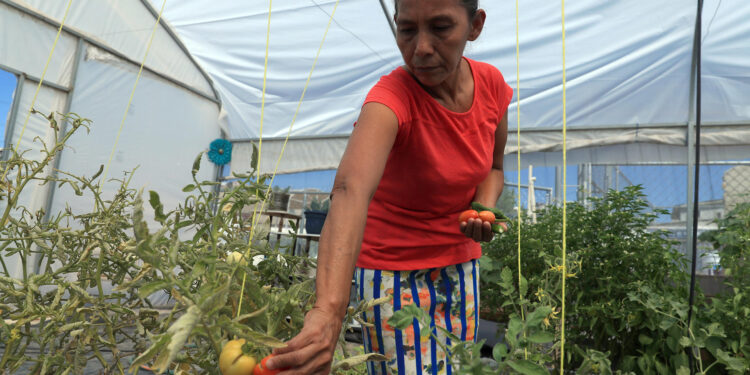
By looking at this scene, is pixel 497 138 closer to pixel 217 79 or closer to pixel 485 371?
pixel 485 371

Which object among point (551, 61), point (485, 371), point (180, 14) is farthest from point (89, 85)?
point (485, 371)

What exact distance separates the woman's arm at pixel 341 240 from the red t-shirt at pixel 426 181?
0.09 m

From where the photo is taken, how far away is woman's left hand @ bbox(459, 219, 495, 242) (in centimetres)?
73

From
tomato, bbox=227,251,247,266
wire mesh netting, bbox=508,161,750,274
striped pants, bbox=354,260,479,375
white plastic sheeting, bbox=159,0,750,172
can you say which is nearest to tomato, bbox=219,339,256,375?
tomato, bbox=227,251,247,266

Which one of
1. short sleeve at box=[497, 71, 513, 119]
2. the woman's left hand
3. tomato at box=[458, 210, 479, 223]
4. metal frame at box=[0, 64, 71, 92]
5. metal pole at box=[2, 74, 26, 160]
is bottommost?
the woman's left hand

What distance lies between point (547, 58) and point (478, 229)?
126 inches

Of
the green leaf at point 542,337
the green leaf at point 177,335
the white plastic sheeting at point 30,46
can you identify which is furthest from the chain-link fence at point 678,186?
the white plastic sheeting at point 30,46

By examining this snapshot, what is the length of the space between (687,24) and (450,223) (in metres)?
3.14

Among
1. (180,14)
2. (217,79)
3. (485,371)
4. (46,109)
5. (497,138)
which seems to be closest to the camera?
(485,371)

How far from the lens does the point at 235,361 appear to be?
0.44 m

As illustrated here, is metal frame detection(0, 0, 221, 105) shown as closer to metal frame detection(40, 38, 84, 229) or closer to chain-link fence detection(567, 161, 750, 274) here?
metal frame detection(40, 38, 84, 229)

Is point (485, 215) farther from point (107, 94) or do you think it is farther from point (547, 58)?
point (107, 94)

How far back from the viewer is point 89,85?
3.88 meters

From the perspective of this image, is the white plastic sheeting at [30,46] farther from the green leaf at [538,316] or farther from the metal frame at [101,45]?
the green leaf at [538,316]
